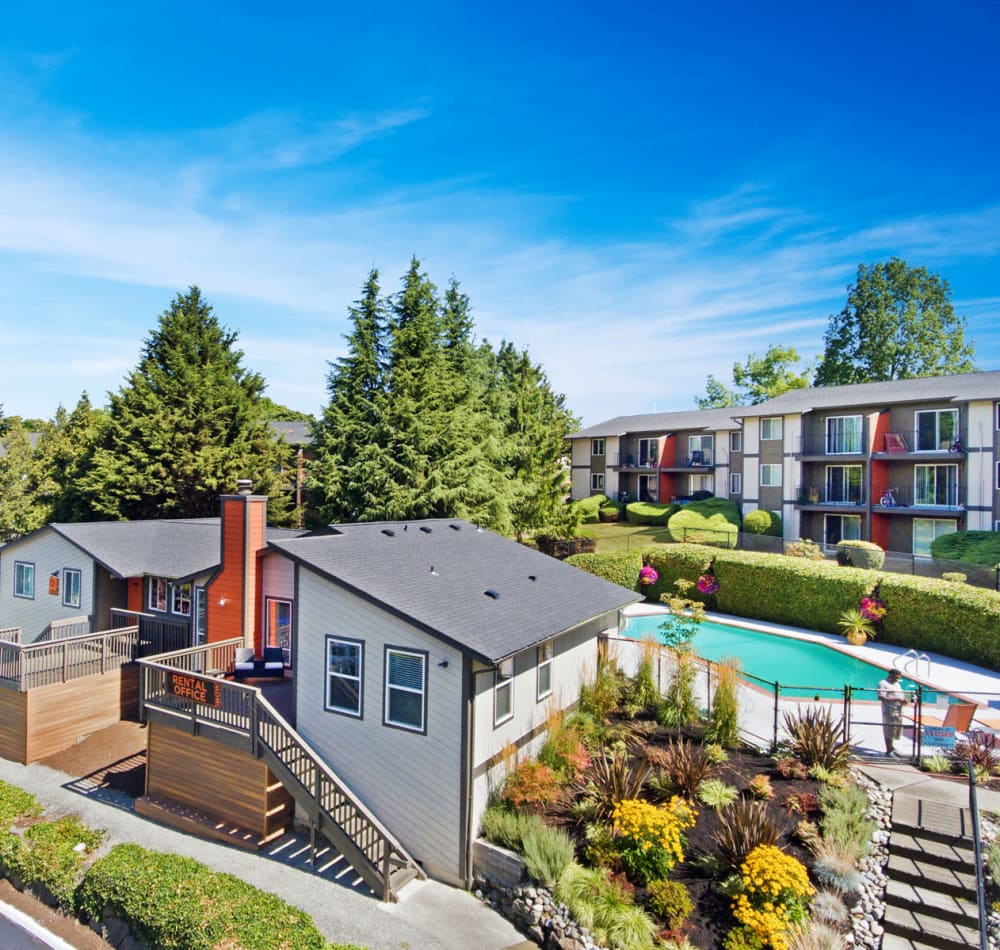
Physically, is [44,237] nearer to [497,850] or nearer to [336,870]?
[336,870]

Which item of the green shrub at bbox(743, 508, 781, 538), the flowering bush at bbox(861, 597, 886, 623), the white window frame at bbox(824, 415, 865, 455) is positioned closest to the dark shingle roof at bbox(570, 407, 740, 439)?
the white window frame at bbox(824, 415, 865, 455)

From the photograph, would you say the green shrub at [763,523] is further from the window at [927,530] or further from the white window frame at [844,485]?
the window at [927,530]

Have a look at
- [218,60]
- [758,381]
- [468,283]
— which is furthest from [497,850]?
[758,381]

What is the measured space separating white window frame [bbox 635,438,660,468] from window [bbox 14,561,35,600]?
3450 cm

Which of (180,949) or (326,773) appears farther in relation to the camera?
(326,773)

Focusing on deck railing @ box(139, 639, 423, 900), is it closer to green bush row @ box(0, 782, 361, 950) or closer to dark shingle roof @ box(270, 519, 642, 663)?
green bush row @ box(0, 782, 361, 950)

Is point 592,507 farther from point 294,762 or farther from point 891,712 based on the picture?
point 294,762

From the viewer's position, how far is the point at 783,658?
813 inches

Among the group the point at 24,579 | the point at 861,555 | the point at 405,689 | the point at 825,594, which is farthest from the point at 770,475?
the point at 24,579

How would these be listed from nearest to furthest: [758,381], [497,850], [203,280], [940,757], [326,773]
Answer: [497,850], [326,773], [940,757], [203,280], [758,381]

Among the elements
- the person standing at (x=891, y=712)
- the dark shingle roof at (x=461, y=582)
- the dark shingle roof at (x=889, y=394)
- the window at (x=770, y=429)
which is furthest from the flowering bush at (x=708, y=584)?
the person standing at (x=891, y=712)

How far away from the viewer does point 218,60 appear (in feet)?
53.7

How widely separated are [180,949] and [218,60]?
19.1 metres

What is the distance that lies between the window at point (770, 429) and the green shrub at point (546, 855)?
29520mm
